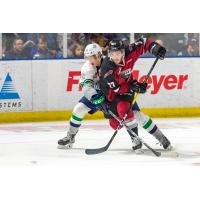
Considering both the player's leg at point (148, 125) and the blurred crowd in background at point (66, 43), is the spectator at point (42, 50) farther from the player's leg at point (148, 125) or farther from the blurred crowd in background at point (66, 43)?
the player's leg at point (148, 125)

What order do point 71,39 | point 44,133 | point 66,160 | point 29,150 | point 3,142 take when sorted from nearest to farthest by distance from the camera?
1. point 66,160
2. point 29,150
3. point 3,142
4. point 44,133
5. point 71,39

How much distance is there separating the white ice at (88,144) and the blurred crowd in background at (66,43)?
86 cm

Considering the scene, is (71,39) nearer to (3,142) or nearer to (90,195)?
(3,142)

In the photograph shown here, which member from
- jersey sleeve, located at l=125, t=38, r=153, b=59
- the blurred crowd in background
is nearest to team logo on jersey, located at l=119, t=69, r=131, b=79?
jersey sleeve, located at l=125, t=38, r=153, b=59

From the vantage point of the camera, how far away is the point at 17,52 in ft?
27.5

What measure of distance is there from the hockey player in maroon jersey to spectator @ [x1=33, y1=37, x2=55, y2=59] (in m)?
2.53

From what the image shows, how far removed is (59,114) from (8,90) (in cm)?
67

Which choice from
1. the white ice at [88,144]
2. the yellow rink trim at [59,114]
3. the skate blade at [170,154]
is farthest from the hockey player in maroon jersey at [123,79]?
the yellow rink trim at [59,114]

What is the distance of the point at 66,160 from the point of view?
19.2 ft

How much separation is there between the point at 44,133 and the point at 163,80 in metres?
2.04

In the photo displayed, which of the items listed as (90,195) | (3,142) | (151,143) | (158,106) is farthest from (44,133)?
(90,195)

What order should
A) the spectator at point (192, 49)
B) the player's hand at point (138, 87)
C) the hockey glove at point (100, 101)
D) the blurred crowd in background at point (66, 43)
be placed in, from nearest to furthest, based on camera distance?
the player's hand at point (138, 87)
the hockey glove at point (100, 101)
the blurred crowd in background at point (66, 43)
the spectator at point (192, 49)

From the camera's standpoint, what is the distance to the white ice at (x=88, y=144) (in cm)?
580

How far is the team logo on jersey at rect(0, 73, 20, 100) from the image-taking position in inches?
326
